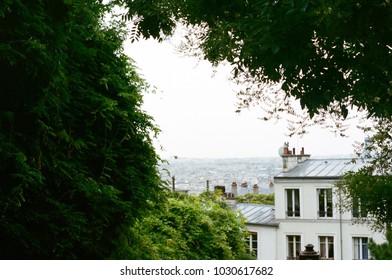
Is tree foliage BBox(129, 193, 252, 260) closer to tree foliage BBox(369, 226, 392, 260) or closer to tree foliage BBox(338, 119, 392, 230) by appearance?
tree foliage BBox(338, 119, 392, 230)

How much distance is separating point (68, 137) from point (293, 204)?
29.5ft

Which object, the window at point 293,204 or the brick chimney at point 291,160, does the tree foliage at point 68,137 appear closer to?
the window at point 293,204

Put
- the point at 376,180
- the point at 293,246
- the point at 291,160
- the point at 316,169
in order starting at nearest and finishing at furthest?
the point at 376,180, the point at 316,169, the point at 293,246, the point at 291,160

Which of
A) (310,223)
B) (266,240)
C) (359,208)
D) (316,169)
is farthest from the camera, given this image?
(316,169)

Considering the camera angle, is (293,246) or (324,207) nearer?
(324,207)

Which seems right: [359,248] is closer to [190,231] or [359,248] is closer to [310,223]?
[310,223]

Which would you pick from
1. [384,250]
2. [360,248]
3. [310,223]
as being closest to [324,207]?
[310,223]

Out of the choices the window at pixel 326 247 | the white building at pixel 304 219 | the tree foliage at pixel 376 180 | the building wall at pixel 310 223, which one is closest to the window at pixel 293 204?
the white building at pixel 304 219

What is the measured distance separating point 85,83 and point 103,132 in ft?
0.88

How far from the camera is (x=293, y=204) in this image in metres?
10.6

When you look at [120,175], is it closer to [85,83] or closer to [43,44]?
[85,83]

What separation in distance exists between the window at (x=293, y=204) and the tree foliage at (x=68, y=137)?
26.4 ft

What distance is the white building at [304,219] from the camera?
9.40 meters
